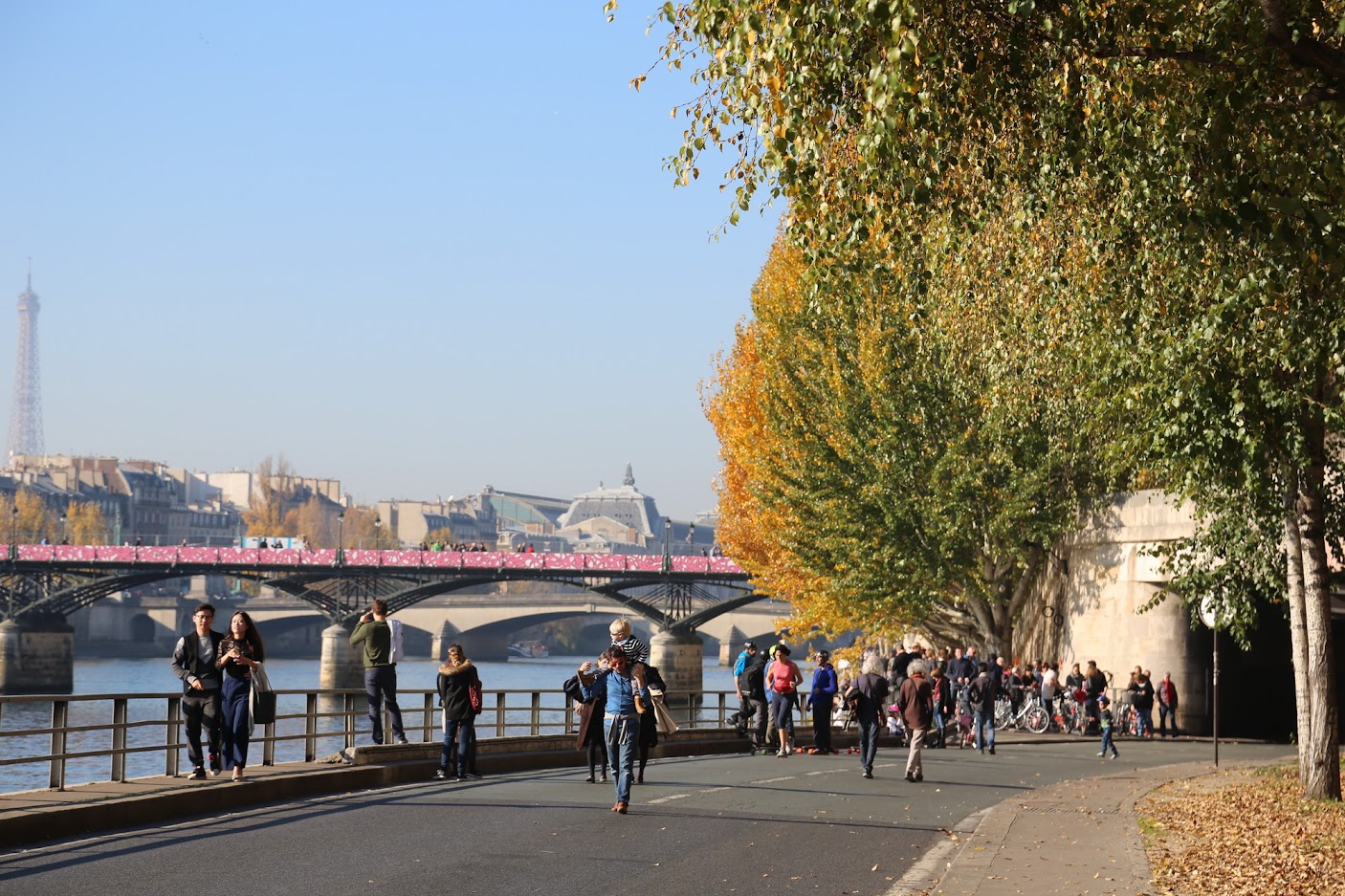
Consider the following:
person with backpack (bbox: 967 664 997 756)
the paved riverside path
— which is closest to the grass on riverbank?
the paved riverside path

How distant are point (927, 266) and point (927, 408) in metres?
22.5

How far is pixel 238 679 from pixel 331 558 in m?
78.0

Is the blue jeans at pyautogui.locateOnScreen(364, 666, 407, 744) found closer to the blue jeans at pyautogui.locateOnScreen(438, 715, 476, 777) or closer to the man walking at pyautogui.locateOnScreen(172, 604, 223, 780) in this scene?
the blue jeans at pyautogui.locateOnScreen(438, 715, 476, 777)

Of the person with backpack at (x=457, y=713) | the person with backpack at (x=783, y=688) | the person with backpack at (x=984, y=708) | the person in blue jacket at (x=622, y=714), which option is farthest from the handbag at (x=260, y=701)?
the person with backpack at (x=984, y=708)

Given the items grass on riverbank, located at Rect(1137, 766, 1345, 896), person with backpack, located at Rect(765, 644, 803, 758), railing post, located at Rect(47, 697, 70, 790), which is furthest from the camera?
person with backpack, located at Rect(765, 644, 803, 758)

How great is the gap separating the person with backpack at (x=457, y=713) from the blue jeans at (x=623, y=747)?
227cm

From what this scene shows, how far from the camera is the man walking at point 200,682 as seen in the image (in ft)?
51.0

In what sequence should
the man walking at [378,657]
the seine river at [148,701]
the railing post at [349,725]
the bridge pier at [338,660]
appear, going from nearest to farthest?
the railing post at [349,725] < the man walking at [378,657] < the seine river at [148,701] < the bridge pier at [338,660]

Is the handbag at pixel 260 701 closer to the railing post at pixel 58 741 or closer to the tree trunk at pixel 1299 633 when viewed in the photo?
the railing post at pixel 58 741

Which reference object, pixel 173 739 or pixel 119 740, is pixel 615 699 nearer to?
pixel 173 739

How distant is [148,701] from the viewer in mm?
73000

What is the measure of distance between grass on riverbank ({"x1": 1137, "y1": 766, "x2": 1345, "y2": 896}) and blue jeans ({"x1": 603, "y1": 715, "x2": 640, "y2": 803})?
4.54m

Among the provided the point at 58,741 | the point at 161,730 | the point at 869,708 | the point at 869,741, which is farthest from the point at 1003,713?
the point at 161,730

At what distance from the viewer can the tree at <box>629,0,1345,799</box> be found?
10.6 meters
